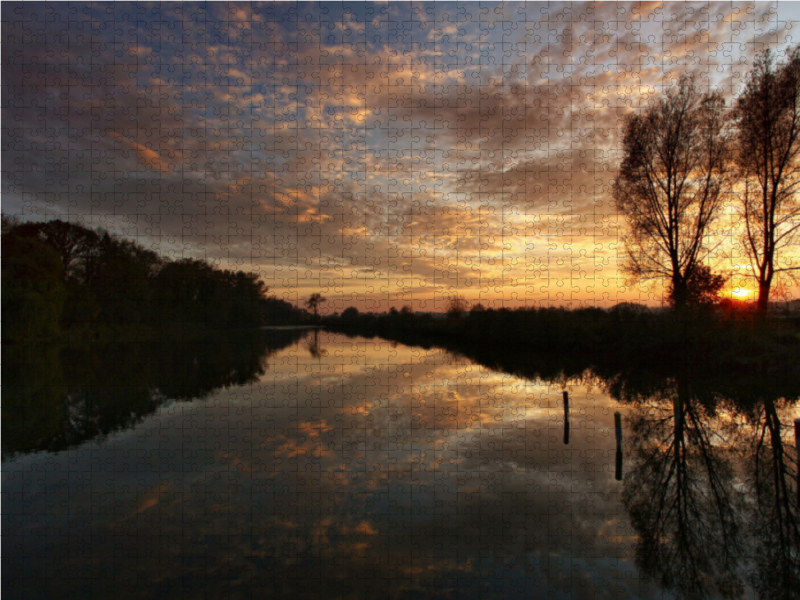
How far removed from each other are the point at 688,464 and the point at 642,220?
18.6 m

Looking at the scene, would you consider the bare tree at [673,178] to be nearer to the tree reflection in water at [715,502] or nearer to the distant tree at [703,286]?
the distant tree at [703,286]

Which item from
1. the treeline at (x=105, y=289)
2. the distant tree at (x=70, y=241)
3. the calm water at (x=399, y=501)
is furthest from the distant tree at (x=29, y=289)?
the calm water at (x=399, y=501)

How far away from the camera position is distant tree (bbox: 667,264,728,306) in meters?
22.2

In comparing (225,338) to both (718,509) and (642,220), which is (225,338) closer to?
(642,220)

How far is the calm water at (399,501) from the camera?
17.5 ft

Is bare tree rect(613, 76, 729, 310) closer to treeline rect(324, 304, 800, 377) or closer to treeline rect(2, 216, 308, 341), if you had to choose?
treeline rect(324, 304, 800, 377)

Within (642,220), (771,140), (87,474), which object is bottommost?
(87,474)

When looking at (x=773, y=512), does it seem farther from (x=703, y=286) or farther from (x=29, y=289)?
(x=29, y=289)

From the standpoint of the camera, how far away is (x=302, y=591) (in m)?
5.07

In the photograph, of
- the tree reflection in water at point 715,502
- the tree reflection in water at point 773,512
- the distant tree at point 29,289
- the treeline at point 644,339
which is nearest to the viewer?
the tree reflection in water at point 773,512

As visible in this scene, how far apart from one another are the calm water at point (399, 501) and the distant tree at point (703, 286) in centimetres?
899

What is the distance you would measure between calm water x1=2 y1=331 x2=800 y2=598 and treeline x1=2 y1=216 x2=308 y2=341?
25.6 meters

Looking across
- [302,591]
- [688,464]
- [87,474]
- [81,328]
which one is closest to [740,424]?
[688,464]

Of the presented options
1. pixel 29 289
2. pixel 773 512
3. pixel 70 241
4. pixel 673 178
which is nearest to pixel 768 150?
pixel 673 178
